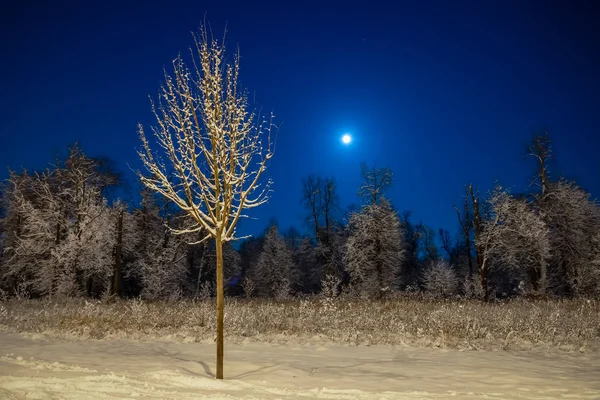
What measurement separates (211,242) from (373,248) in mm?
15240

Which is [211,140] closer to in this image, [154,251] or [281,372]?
[281,372]

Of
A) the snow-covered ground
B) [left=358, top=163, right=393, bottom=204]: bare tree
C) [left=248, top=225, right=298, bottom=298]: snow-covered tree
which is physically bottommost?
the snow-covered ground

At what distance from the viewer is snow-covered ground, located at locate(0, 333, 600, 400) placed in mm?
5418

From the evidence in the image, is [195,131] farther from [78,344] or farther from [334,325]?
[334,325]

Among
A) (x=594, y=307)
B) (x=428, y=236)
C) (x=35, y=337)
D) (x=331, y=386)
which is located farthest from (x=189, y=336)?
(x=428, y=236)

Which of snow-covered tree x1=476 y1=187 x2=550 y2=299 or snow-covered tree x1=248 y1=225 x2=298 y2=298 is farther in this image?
snow-covered tree x1=248 y1=225 x2=298 y2=298

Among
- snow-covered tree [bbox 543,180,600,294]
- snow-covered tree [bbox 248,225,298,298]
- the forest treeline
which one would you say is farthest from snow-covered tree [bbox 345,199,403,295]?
snow-covered tree [bbox 248,225,298,298]

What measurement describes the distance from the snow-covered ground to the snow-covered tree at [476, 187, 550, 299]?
15714 mm

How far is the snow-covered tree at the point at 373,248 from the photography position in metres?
31.5

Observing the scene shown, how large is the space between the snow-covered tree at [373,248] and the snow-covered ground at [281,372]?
793 inches

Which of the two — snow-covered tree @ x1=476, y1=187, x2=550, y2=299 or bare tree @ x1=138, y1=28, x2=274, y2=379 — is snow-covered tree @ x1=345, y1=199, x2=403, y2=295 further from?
bare tree @ x1=138, y1=28, x2=274, y2=379

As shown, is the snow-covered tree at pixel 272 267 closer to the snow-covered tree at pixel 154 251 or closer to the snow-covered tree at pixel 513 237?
the snow-covered tree at pixel 154 251

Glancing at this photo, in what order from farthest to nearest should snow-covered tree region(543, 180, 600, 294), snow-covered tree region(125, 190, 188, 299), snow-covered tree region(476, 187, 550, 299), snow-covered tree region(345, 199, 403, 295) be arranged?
snow-covered tree region(345, 199, 403, 295) → snow-covered tree region(125, 190, 188, 299) → snow-covered tree region(543, 180, 600, 294) → snow-covered tree region(476, 187, 550, 299)

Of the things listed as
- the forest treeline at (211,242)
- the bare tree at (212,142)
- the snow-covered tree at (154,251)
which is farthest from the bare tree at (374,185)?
the bare tree at (212,142)
